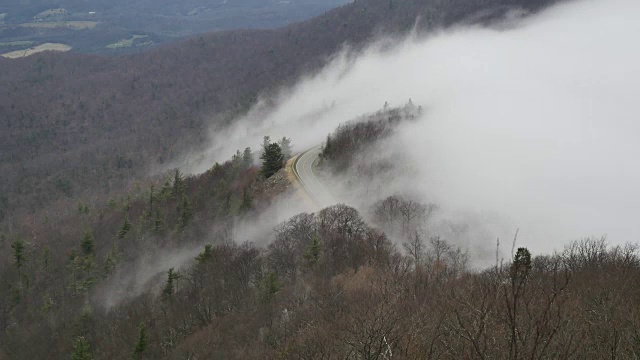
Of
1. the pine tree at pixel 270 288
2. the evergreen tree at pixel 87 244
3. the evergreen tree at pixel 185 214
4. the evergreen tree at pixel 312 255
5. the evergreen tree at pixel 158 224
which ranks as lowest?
the evergreen tree at pixel 87 244

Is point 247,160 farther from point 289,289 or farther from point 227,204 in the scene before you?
point 289,289

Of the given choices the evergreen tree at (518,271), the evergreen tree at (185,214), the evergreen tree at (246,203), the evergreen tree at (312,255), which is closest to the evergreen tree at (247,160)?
the evergreen tree at (185,214)

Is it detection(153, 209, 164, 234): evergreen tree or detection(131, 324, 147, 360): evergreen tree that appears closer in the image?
detection(131, 324, 147, 360): evergreen tree

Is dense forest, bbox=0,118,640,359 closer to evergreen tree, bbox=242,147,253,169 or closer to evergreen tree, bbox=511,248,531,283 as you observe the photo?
evergreen tree, bbox=511,248,531,283

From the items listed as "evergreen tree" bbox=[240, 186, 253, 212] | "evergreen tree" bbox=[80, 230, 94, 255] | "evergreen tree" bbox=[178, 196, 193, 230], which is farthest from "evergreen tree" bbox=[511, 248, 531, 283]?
"evergreen tree" bbox=[80, 230, 94, 255]

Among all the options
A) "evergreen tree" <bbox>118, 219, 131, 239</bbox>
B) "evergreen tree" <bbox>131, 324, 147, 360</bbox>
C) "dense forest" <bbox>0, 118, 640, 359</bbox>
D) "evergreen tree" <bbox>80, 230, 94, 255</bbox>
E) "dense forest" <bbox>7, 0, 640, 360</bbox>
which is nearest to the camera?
"dense forest" <bbox>0, 118, 640, 359</bbox>

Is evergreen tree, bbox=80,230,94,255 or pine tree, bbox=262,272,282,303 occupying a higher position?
pine tree, bbox=262,272,282,303

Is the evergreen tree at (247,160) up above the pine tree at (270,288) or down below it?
below

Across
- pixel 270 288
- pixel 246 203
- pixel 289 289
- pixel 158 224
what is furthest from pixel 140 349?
pixel 158 224

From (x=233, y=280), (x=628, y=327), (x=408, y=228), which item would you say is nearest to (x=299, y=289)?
(x=233, y=280)

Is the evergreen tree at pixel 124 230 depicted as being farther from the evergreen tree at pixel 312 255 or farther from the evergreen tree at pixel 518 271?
the evergreen tree at pixel 518 271
